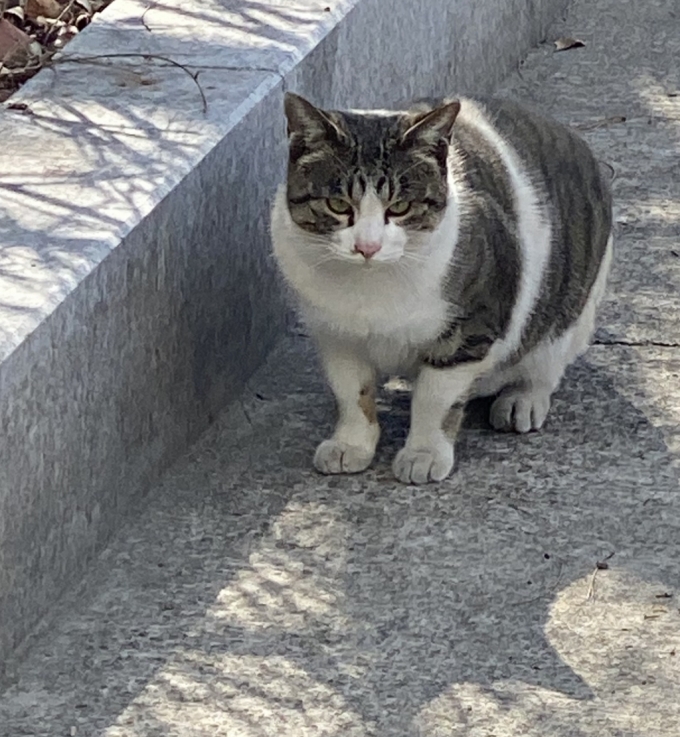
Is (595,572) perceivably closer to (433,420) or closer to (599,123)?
(433,420)

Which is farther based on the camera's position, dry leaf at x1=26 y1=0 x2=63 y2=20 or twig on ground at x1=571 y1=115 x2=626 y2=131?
twig on ground at x1=571 y1=115 x2=626 y2=131

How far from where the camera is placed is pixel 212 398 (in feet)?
13.0

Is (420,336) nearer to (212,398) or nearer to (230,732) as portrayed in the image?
(212,398)

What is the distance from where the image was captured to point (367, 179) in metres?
3.40

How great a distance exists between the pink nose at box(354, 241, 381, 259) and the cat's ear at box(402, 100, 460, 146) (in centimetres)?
26

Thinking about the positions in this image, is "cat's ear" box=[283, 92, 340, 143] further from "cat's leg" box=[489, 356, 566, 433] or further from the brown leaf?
the brown leaf

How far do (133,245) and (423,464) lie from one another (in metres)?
0.84

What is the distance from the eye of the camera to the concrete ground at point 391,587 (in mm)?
3004

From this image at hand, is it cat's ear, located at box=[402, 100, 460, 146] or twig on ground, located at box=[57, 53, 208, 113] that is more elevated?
cat's ear, located at box=[402, 100, 460, 146]

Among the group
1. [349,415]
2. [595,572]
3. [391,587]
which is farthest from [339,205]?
[595,572]

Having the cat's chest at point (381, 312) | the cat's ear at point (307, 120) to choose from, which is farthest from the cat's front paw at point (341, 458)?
the cat's ear at point (307, 120)

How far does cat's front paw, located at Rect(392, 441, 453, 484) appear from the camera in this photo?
3713 mm

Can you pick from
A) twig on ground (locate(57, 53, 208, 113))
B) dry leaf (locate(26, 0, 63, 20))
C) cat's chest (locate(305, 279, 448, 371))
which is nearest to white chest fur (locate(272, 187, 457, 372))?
cat's chest (locate(305, 279, 448, 371))

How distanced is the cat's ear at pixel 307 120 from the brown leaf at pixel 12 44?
1230mm
